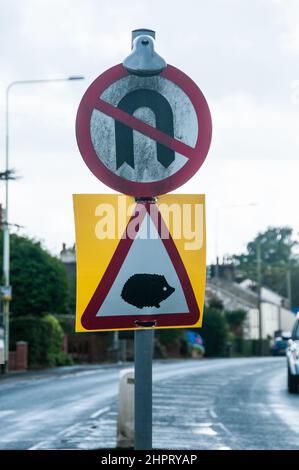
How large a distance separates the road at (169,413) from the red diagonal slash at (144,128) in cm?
943

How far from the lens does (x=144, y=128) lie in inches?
177

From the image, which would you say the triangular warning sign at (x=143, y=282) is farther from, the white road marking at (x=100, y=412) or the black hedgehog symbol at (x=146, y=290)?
the white road marking at (x=100, y=412)

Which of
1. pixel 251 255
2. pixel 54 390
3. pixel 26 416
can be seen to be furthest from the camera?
pixel 251 255

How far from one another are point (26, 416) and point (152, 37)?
49.7 feet

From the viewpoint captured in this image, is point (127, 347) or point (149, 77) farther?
point (127, 347)

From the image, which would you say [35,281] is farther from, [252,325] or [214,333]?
[252,325]

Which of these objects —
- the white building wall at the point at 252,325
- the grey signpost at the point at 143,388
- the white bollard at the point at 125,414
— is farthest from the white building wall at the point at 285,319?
the grey signpost at the point at 143,388

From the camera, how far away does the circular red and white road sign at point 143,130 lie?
4508 mm

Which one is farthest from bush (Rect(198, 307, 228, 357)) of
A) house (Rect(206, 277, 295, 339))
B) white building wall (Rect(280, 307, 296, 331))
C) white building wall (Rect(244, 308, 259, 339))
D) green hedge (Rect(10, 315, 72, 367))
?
white building wall (Rect(280, 307, 296, 331))

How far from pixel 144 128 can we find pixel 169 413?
52.3 ft

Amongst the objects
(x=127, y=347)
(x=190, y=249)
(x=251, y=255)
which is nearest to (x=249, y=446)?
(x=190, y=249)

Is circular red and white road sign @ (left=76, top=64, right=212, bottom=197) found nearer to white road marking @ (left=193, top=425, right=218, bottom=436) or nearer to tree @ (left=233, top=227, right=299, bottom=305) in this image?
white road marking @ (left=193, top=425, right=218, bottom=436)

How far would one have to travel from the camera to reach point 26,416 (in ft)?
62.6

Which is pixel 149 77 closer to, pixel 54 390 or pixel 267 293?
pixel 54 390
